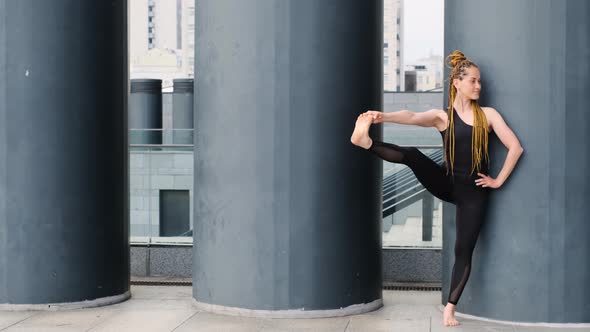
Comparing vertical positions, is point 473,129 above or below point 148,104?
below

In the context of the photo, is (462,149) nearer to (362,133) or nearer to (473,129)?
(473,129)

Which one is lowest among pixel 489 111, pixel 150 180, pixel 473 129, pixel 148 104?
pixel 150 180

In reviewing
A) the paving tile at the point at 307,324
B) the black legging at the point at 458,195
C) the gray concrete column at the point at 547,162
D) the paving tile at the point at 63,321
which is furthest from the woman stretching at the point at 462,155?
the paving tile at the point at 63,321

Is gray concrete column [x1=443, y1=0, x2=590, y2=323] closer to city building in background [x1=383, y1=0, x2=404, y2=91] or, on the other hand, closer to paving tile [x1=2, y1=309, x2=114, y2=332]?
paving tile [x1=2, y1=309, x2=114, y2=332]

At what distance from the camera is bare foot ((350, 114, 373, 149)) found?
7246 millimetres

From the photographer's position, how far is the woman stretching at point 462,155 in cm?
743

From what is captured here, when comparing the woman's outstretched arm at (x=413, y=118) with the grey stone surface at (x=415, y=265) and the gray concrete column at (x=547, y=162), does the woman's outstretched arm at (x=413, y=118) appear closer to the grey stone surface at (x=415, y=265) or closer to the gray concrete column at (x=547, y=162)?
the gray concrete column at (x=547, y=162)

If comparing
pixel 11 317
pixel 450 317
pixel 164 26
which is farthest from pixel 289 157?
pixel 164 26

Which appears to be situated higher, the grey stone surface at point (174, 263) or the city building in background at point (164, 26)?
the city building in background at point (164, 26)

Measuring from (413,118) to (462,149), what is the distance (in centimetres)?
42

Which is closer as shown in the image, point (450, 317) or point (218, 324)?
point (450, 317)

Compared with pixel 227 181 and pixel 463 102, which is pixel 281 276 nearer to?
pixel 227 181

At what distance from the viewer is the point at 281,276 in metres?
7.88

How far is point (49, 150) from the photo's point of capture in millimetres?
8297
